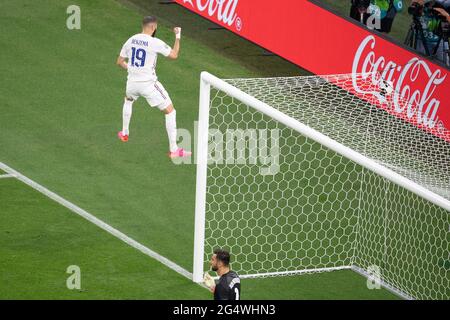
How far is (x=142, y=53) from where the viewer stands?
17609mm

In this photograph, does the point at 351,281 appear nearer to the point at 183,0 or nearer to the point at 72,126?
the point at 72,126

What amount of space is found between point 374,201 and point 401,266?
4.85ft

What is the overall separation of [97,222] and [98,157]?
224cm

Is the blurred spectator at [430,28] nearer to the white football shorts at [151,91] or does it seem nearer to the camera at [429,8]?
the camera at [429,8]

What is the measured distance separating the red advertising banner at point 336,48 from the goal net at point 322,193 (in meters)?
0.94

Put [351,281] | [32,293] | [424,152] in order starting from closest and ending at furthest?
[32,293] → [351,281] → [424,152]

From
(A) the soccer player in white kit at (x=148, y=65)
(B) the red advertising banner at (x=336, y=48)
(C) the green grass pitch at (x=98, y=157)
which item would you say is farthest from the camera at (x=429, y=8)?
(A) the soccer player in white kit at (x=148, y=65)

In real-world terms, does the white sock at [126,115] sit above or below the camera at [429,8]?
below

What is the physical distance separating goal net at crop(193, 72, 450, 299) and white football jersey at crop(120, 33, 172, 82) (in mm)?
1348

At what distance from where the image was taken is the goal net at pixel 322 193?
15562 mm

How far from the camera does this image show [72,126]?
19.5 metres

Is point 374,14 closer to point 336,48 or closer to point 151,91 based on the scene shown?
point 336,48

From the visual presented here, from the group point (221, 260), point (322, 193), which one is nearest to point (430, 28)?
point (322, 193)
